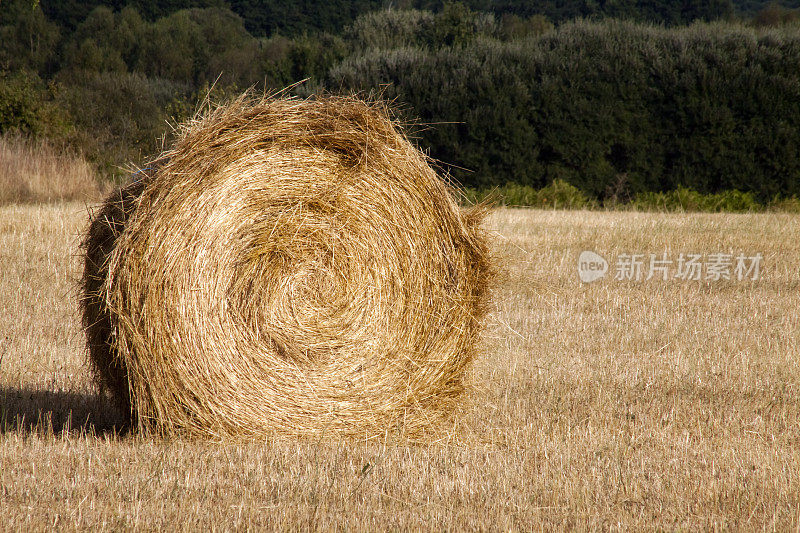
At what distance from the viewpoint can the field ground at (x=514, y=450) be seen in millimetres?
3568

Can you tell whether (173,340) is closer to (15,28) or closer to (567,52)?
(567,52)

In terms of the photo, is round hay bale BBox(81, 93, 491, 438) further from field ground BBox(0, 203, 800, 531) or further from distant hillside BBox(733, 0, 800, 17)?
distant hillside BBox(733, 0, 800, 17)

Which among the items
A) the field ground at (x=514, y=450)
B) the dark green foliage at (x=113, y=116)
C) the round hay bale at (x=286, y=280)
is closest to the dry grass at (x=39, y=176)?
the dark green foliage at (x=113, y=116)

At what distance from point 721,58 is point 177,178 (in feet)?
58.7

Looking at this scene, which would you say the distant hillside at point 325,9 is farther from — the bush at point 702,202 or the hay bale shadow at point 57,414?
the hay bale shadow at point 57,414

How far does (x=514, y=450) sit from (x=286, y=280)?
5.24 feet

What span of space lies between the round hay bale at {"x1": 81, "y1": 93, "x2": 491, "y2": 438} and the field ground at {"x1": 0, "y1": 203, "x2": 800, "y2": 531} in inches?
9.9

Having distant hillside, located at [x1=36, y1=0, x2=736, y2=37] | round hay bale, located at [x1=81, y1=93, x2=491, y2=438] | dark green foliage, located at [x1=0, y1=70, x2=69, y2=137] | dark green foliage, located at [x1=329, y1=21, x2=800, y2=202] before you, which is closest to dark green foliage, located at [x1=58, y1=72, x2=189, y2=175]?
dark green foliage, located at [x1=0, y1=70, x2=69, y2=137]

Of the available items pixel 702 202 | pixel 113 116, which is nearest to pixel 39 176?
pixel 113 116

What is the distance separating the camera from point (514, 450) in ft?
14.8

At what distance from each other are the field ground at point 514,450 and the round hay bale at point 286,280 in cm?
25

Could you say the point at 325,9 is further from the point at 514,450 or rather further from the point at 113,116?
the point at 514,450

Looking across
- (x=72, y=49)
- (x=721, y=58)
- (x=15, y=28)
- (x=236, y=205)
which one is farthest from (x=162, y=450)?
(x=15, y=28)

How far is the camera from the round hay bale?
428cm
